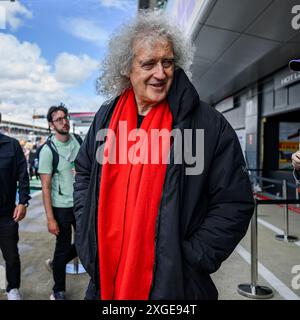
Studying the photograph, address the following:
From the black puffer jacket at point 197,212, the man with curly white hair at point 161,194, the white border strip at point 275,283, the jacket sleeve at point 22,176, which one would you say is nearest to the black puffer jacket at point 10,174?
the jacket sleeve at point 22,176

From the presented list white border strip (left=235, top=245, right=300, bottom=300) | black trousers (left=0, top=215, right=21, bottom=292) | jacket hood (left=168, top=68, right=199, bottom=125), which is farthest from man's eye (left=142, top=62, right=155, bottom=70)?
white border strip (left=235, top=245, right=300, bottom=300)

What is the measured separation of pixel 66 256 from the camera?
11.2ft

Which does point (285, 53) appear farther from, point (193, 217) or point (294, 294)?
point (193, 217)

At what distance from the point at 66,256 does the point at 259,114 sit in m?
9.44

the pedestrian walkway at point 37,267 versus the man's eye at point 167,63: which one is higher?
the man's eye at point 167,63

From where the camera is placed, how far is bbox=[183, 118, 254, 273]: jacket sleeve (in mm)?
1510

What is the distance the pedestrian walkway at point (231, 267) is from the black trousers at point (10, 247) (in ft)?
1.05

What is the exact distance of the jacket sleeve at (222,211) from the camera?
1.51 metres

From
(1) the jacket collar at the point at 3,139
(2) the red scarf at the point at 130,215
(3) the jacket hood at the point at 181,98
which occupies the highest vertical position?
(3) the jacket hood at the point at 181,98

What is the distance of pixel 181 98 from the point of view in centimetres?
160

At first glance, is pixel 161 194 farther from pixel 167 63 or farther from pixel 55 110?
pixel 55 110

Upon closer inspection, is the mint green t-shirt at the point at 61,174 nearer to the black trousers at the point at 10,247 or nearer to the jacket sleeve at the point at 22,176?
the jacket sleeve at the point at 22,176

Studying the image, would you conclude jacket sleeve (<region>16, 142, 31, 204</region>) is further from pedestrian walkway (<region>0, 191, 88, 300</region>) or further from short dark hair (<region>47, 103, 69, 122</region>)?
pedestrian walkway (<region>0, 191, 88, 300</region>)
